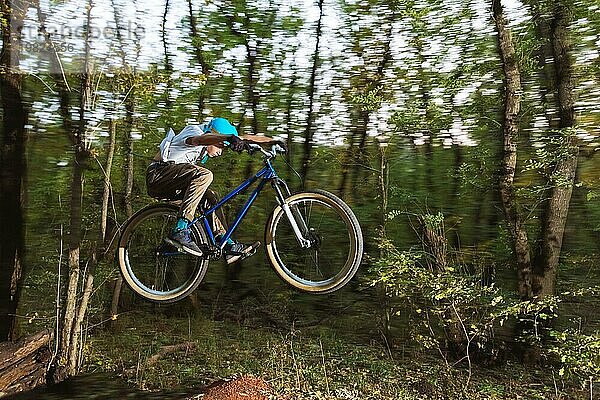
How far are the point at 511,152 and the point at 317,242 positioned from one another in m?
2.87

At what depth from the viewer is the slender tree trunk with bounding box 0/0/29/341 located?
196 inches

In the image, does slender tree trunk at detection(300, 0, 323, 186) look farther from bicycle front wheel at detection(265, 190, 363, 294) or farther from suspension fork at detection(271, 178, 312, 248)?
suspension fork at detection(271, 178, 312, 248)

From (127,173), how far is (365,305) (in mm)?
2962

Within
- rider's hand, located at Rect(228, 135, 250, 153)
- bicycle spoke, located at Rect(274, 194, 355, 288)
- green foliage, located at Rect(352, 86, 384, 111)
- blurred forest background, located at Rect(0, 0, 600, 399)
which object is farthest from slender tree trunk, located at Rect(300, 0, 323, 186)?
rider's hand, located at Rect(228, 135, 250, 153)

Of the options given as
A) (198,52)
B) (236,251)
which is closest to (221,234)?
(236,251)

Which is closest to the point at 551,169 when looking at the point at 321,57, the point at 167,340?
the point at 321,57

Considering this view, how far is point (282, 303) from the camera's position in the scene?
20.1 ft

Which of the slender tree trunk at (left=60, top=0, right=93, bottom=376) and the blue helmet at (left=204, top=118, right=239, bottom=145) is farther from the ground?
the blue helmet at (left=204, top=118, right=239, bottom=145)

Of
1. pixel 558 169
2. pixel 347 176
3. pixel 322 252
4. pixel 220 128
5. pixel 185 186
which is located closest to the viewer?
pixel 220 128

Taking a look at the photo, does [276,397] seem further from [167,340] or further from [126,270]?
[126,270]

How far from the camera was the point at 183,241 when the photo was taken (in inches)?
110

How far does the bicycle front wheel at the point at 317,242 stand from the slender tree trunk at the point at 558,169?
1.81 metres

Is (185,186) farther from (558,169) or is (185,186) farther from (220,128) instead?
(558,169)

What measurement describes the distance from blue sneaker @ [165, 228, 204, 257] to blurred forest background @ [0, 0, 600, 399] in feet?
7.07
